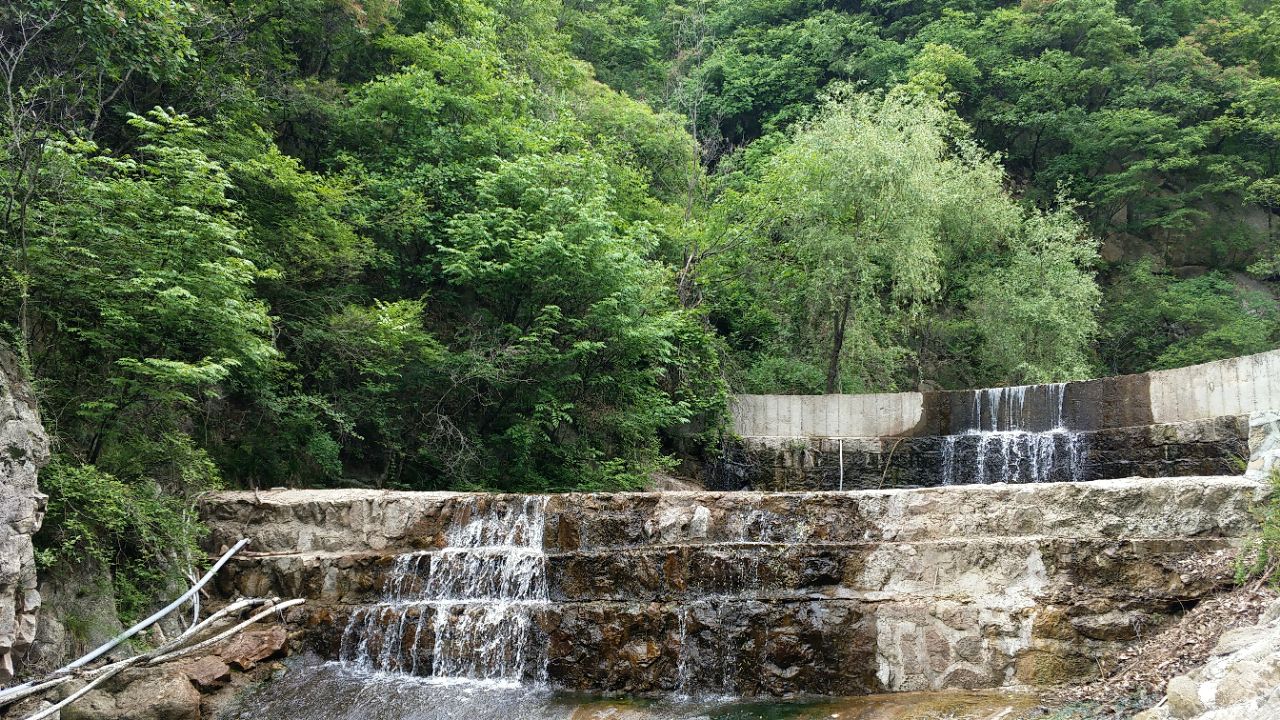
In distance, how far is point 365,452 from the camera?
47.1ft

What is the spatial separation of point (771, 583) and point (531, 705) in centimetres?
255

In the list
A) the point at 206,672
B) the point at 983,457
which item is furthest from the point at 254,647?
the point at 983,457

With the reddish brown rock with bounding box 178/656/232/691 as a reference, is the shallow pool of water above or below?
below

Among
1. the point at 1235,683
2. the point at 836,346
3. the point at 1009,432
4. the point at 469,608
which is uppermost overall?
the point at 836,346

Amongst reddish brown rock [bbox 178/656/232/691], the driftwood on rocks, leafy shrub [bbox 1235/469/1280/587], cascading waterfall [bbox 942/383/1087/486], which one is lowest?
reddish brown rock [bbox 178/656/232/691]

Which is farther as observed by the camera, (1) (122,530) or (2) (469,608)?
(2) (469,608)

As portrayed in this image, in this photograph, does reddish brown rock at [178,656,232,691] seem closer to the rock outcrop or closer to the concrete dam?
the concrete dam

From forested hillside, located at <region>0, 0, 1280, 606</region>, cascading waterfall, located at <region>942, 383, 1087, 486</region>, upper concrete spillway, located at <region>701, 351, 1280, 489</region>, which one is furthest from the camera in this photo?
cascading waterfall, located at <region>942, 383, 1087, 486</region>

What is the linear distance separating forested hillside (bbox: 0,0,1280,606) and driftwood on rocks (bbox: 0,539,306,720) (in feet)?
2.56

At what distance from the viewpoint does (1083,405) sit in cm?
1433

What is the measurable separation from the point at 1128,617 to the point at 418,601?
22.5ft

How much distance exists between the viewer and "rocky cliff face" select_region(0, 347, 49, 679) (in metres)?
6.16

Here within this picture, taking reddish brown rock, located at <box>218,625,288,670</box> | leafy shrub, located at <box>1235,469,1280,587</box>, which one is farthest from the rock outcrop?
reddish brown rock, located at <box>218,625,288,670</box>

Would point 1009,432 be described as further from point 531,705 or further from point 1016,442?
point 531,705
